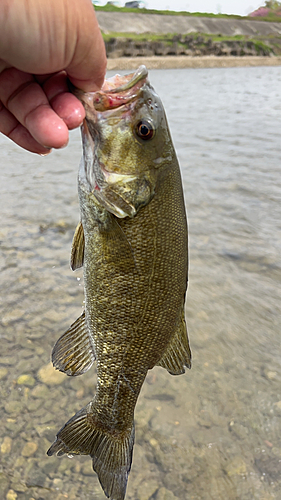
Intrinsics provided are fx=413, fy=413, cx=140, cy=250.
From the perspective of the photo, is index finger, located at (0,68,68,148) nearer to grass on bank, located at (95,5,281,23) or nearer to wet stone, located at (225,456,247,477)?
wet stone, located at (225,456,247,477)

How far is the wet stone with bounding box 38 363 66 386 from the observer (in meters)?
3.33

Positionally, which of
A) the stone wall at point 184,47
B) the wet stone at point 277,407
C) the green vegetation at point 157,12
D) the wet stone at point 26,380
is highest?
the wet stone at point 277,407

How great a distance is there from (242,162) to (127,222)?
797cm

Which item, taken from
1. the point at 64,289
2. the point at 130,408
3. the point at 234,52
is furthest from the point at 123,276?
the point at 234,52

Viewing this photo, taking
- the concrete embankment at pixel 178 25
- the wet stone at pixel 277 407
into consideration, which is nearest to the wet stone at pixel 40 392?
the wet stone at pixel 277 407

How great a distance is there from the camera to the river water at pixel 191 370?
8.99ft

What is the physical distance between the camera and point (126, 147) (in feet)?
6.32

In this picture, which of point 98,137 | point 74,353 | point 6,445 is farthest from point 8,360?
point 98,137

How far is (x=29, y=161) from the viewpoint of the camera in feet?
30.9

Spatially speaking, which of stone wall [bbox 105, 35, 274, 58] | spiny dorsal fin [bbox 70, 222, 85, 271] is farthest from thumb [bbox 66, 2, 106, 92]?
stone wall [bbox 105, 35, 274, 58]

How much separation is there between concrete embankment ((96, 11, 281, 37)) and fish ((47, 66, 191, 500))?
6040cm

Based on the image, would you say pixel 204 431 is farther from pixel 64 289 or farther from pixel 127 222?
pixel 64 289

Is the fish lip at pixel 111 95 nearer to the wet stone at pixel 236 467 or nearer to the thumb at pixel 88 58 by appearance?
the thumb at pixel 88 58

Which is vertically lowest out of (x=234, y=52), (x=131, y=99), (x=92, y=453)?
(x=234, y=52)
